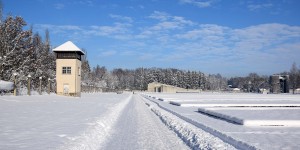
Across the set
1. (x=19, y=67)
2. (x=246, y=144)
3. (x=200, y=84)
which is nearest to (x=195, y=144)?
(x=246, y=144)

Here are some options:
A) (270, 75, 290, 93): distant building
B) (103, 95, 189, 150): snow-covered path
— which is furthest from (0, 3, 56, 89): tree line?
(270, 75, 290, 93): distant building

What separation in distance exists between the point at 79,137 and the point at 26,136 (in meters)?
1.48

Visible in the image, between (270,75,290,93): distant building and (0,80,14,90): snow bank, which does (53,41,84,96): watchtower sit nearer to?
(0,80,14,90): snow bank

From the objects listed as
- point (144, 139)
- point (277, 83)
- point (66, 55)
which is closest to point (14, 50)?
point (66, 55)

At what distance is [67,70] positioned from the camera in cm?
4747

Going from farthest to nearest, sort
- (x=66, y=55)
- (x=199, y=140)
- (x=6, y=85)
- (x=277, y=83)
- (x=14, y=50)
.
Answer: (x=277, y=83), (x=66, y=55), (x=14, y=50), (x=6, y=85), (x=199, y=140)

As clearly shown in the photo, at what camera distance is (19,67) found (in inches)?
1731

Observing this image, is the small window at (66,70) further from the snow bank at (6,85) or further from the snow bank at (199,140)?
the snow bank at (199,140)

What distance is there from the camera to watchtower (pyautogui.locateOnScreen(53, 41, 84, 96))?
4688cm

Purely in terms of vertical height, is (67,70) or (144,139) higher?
(67,70)

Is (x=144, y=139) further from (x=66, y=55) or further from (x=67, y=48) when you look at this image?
(x=67, y=48)

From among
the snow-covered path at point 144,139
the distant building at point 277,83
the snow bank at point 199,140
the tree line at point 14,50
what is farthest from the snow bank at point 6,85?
the distant building at point 277,83

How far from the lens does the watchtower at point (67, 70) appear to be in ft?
154

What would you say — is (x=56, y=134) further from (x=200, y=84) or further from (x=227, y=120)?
(x=200, y=84)
